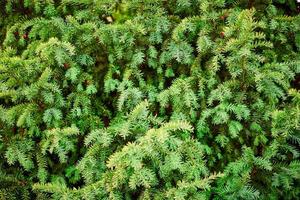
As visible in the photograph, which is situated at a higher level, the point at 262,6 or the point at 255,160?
the point at 262,6

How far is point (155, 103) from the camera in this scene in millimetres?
3004

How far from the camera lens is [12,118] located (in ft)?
9.11

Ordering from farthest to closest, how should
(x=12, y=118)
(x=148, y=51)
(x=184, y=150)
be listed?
(x=148, y=51)
(x=12, y=118)
(x=184, y=150)

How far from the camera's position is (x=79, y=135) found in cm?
299

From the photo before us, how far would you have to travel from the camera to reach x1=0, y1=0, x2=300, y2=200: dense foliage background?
8.25ft

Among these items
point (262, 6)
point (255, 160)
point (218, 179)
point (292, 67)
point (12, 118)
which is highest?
point (262, 6)

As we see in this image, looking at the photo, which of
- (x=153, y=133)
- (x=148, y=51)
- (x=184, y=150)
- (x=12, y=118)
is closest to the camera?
(x=153, y=133)

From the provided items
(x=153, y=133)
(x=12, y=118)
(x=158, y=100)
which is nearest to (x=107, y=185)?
(x=153, y=133)

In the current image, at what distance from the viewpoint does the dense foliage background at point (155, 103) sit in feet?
8.25

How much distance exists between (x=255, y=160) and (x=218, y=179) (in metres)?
0.34

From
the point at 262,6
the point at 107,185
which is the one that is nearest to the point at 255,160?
the point at 107,185

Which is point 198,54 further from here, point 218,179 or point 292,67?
point 218,179

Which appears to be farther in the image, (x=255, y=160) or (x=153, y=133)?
(x=255, y=160)

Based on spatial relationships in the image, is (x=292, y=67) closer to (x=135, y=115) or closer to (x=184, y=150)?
(x=184, y=150)
